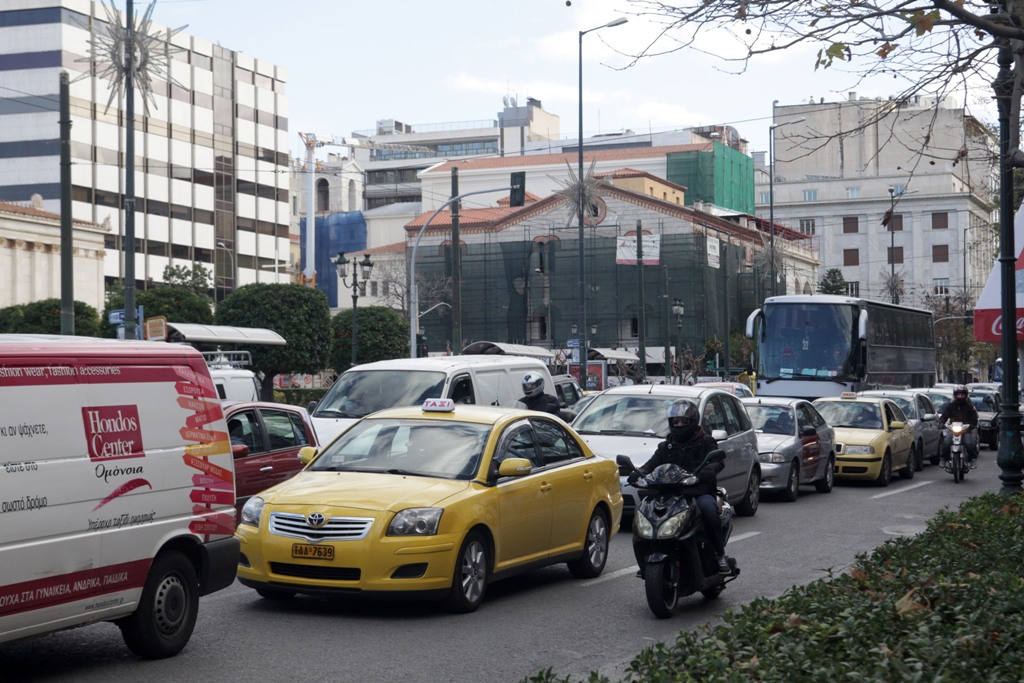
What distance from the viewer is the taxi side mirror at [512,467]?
10.5 meters

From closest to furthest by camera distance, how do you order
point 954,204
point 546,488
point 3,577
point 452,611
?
point 3,577 < point 452,611 < point 546,488 < point 954,204

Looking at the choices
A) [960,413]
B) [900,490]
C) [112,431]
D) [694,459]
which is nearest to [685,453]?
[694,459]

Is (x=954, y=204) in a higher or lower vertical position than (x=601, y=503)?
higher

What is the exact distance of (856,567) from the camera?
30.9 ft

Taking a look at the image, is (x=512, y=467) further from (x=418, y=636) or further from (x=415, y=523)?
(x=418, y=636)

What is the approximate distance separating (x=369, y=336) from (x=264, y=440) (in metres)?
45.9

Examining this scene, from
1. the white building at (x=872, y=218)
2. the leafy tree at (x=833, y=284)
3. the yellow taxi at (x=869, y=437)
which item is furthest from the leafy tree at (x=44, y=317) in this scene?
the white building at (x=872, y=218)

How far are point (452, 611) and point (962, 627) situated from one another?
4.53 meters

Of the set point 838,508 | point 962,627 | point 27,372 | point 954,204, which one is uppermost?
point 954,204

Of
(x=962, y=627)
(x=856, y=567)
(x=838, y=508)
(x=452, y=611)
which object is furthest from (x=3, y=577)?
(x=838, y=508)

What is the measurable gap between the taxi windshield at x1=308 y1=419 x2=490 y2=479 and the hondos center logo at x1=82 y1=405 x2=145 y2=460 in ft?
9.93

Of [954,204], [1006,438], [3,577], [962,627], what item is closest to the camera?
[962,627]

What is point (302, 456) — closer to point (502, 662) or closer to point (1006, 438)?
point (502, 662)

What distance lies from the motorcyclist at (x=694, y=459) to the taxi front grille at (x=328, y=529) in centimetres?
217
